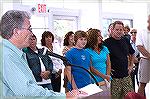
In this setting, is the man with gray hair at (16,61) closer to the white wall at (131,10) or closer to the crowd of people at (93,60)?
the crowd of people at (93,60)

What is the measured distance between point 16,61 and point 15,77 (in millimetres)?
52

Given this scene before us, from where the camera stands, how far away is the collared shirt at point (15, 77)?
86 centimetres

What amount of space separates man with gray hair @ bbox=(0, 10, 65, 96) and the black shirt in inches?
42.6

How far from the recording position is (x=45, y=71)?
1.76m

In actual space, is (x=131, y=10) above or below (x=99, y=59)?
above

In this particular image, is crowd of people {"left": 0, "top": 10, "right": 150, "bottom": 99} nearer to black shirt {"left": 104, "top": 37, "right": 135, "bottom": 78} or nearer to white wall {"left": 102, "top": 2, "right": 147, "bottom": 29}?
black shirt {"left": 104, "top": 37, "right": 135, "bottom": 78}

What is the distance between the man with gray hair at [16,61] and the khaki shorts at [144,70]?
128 cm

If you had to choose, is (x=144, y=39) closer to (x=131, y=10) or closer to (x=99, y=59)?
(x=99, y=59)

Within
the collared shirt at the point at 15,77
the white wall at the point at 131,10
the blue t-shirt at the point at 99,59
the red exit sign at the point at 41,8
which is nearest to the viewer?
the collared shirt at the point at 15,77

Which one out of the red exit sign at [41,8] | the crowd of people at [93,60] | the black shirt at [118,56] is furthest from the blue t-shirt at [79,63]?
the red exit sign at [41,8]

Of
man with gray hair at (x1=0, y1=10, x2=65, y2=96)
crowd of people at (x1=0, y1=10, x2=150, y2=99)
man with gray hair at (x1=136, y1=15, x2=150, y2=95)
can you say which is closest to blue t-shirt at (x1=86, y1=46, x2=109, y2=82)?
crowd of people at (x1=0, y1=10, x2=150, y2=99)

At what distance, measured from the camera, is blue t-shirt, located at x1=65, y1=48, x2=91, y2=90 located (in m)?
1.71

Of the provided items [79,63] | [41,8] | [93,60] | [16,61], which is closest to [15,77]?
[16,61]

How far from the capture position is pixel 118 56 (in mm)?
1974
